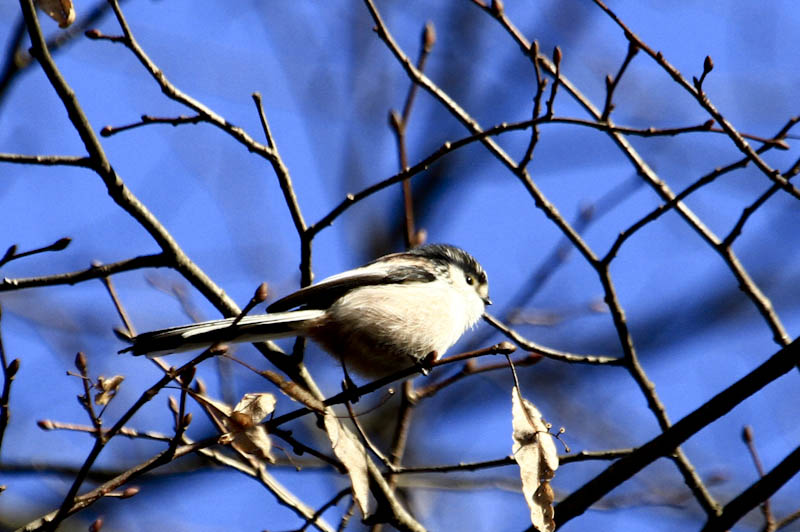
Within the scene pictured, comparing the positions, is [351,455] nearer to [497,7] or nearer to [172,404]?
[172,404]

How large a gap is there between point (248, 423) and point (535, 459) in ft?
2.48

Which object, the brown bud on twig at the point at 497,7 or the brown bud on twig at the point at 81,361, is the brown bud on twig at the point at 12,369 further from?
the brown bud on twig at the point at 497,7

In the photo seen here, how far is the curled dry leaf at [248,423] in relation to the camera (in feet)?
6.93

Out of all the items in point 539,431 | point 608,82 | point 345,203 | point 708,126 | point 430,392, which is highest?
point 608,82

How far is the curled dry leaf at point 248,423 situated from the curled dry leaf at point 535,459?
2.13ft

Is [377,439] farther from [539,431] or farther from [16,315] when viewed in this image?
[539,431]

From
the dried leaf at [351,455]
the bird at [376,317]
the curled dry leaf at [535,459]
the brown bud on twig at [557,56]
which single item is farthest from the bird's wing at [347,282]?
the brown bud on twig at [557,56]

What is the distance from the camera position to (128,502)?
5449 mm

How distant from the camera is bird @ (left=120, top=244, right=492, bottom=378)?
2.97 meters

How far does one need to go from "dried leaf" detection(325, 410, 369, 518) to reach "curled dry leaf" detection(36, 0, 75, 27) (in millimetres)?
1377

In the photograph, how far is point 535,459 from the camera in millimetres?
2148

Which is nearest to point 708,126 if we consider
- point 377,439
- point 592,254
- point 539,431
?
point 592,254

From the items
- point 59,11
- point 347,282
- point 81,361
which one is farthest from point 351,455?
point 59,11

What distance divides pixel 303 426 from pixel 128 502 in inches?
50.0
